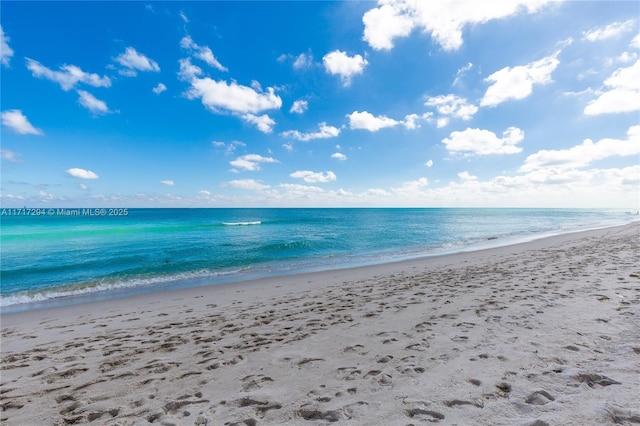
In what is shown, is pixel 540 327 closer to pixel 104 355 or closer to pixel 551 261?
pixel 104 355

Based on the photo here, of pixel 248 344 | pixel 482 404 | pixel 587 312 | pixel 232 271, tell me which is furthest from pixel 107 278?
pixel 587 312

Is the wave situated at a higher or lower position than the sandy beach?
lower

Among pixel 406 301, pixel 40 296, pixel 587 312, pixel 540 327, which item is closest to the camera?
pixel 540 327

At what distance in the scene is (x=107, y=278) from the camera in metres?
15.1

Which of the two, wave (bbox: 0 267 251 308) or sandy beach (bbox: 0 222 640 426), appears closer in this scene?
sandy beach (bbox: 0 222 640 426)

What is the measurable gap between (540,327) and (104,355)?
8.66m

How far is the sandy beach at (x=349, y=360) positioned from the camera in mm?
3387

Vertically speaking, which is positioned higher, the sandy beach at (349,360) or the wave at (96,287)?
the sandy beach at (349,360)

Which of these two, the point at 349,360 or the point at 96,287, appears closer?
the point at 349,360

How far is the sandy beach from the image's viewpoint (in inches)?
133

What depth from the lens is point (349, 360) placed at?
4668 mm

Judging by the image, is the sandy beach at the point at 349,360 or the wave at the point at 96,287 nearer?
the sandy beach at the point at 349,360

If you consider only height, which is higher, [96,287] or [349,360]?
[349,360]

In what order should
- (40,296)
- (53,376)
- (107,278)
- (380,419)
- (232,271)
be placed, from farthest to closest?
1. (232,271)
2. (107,278)
3. (40,296)
4. (53,376)
5. (380,419)
